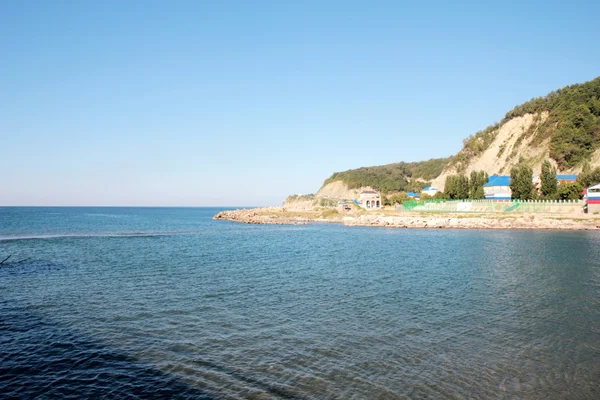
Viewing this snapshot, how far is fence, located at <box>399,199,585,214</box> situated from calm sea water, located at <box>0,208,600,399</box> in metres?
46.7

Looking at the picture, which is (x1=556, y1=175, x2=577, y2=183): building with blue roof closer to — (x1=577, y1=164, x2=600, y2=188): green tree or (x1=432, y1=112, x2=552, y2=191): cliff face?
(x1=577, y1=164, x2=600, y2=188): green tree

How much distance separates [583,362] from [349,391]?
712 centimetres

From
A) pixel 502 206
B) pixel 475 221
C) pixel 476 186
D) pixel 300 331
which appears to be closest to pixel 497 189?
pixel 476 186

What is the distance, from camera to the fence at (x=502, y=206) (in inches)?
2731

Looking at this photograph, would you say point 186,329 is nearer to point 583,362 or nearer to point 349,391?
point 349,391

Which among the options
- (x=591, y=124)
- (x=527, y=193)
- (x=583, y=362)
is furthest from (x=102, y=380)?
(x=591, y=124)

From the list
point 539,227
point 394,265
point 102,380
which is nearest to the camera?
point 102,380

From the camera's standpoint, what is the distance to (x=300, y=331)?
578 inches

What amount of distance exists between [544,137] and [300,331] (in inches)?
4339

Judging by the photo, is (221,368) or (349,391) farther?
(221,368)

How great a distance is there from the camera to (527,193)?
80.6m

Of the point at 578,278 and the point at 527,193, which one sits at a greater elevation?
the point at 527,193

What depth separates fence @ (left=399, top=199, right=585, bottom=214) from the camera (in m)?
69.4

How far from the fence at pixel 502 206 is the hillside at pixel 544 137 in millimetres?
26021
